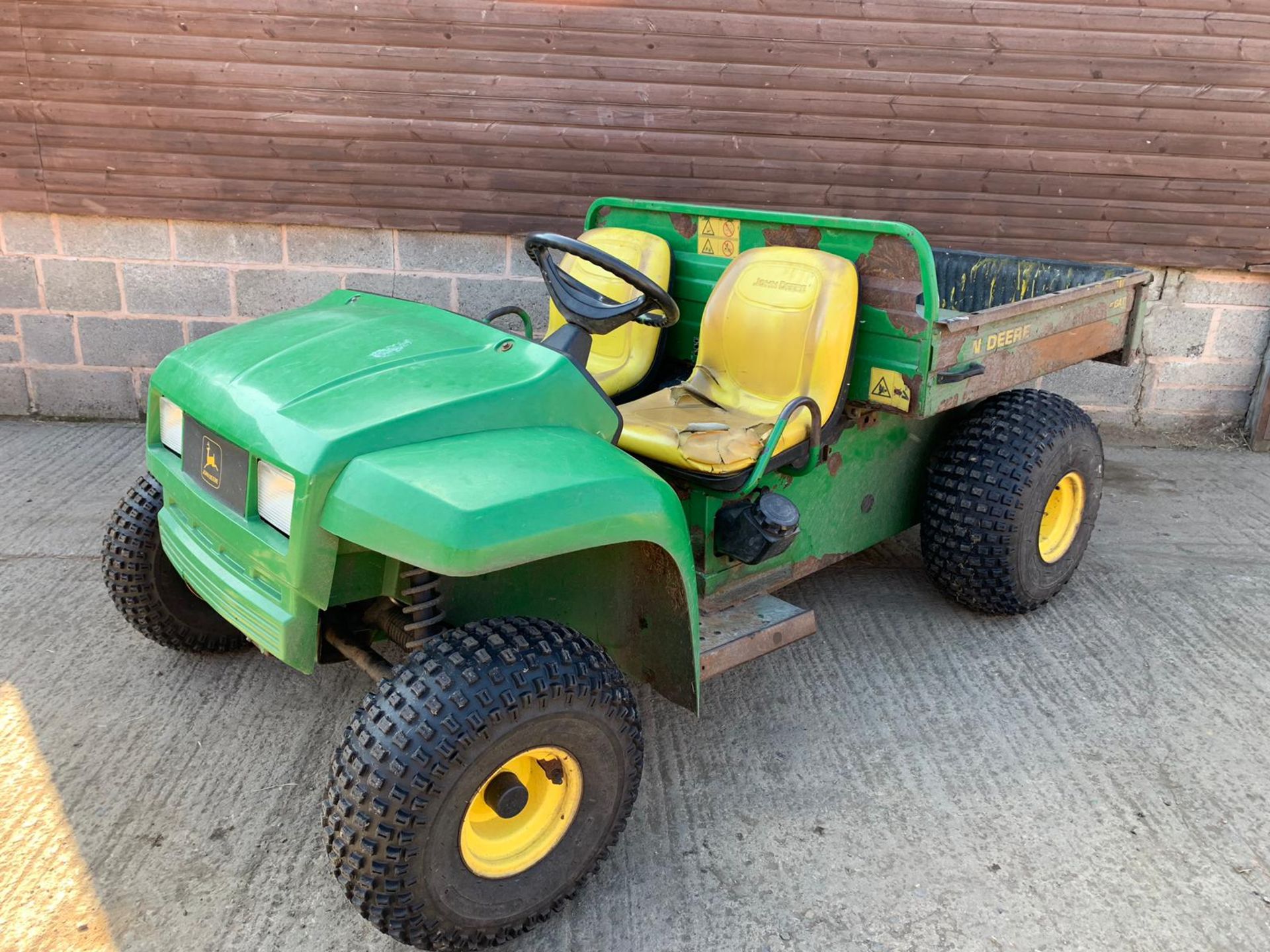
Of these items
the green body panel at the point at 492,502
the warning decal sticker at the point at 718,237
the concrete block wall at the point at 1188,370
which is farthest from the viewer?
the concrete block wall at the point at 1188,370

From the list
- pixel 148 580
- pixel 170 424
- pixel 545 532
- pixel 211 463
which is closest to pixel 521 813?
pixel 545 532

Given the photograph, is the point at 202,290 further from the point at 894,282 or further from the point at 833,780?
the point at 833,780

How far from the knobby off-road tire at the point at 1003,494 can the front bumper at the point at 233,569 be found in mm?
2145

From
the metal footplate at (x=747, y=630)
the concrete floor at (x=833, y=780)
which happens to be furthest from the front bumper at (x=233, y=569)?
the metal footplate at (x=747, y=630)

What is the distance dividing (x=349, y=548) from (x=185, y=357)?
2.37 ft

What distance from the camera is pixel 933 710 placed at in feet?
9.85

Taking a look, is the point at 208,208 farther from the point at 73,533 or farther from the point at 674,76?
the point at 674,76

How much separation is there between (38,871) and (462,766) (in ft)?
3.68

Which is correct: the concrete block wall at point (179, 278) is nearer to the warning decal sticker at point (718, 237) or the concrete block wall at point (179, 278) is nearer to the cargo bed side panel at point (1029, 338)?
the warning decal sticker at point (718, 237)

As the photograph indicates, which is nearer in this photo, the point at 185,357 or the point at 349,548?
the point at 349,548

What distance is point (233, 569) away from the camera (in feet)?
7.22

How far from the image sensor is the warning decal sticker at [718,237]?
341 centimetres

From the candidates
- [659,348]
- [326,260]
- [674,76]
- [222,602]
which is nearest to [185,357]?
[222,602]

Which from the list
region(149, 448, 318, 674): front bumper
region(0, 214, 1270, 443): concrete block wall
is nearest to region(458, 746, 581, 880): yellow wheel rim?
region(149, 448, 318, 674): front bumper
